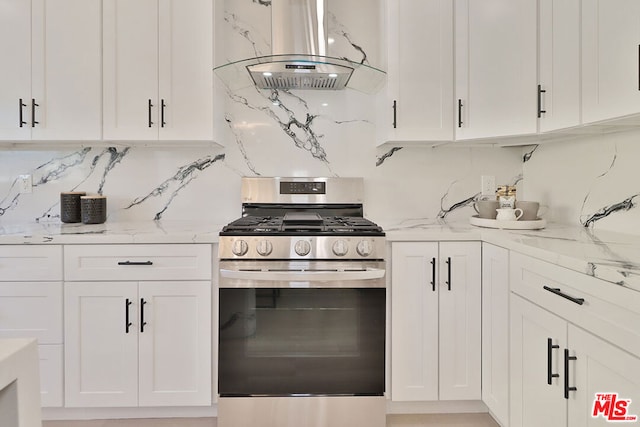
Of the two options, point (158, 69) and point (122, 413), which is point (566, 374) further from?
point (158, 69)

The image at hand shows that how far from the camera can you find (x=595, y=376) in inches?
48.8

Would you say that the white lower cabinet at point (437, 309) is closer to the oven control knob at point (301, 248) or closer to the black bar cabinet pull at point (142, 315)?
the oven control knob at point (301, 248)

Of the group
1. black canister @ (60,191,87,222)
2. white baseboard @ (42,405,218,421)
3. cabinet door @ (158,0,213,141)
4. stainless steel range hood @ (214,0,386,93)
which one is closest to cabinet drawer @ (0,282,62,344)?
white baseboard @ (42,405,218,421)

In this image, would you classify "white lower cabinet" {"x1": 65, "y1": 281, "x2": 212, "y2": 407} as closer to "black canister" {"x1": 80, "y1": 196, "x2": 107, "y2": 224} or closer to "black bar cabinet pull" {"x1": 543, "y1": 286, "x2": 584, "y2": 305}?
"black canister" {"x1": 80, "y1": 196, "x2": 107, "y2": 224}

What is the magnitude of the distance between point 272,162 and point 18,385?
2046 millimetres

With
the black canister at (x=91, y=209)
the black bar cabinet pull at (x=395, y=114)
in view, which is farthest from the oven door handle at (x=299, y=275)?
the black canister at (x=91, y=209)

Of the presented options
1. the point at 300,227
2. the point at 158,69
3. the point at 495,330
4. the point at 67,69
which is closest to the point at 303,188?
the point at 300,227

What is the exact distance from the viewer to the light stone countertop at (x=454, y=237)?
1.34 meters

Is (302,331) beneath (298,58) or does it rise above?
beneath

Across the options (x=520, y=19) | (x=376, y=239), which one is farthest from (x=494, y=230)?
(x=520, y=19)

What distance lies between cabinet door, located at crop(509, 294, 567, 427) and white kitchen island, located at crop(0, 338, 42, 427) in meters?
1.42

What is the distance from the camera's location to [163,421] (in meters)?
2.09

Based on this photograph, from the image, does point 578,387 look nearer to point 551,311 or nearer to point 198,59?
point 551,311

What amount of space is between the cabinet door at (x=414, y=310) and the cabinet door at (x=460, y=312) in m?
0.04
